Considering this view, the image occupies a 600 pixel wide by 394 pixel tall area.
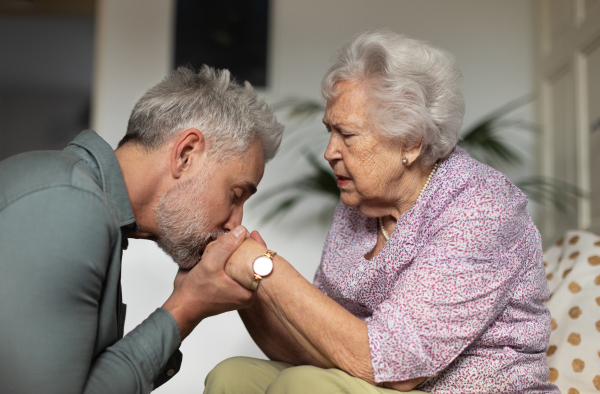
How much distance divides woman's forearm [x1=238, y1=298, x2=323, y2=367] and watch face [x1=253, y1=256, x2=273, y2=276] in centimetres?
42

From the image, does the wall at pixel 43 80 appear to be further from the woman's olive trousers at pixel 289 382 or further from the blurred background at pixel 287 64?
the woman's olive trousers at pixel 289 382

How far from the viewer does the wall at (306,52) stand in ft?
9.54

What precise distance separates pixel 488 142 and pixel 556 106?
2.17ft

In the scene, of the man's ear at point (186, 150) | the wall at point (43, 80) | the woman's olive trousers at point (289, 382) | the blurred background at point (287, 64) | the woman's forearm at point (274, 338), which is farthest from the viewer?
the wall at point (43, 80)

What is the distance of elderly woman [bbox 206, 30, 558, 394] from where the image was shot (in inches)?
42.6

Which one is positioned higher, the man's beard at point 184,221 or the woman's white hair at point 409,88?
the woman's white hair at point 409,88

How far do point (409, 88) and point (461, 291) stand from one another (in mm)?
549

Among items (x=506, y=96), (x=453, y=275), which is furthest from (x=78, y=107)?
(x=453, y=275)

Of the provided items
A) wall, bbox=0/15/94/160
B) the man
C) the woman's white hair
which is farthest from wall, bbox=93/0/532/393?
the woman's white hair

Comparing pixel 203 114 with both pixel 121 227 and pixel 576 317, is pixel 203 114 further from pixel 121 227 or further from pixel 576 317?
pixel 576 317

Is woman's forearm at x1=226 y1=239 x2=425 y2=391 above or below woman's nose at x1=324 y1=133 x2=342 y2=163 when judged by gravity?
below

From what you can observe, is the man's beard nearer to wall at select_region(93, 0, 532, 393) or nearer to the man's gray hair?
the man's gray hair

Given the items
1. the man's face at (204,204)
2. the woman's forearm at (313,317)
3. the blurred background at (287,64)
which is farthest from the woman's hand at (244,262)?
the blurred background at (287,64)

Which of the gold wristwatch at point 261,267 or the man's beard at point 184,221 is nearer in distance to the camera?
the gold wristwatch at point 261,267
